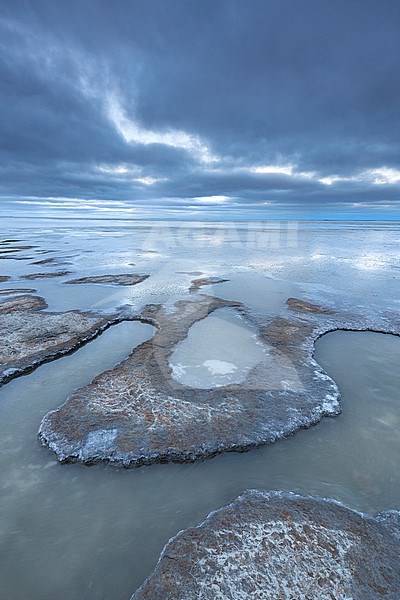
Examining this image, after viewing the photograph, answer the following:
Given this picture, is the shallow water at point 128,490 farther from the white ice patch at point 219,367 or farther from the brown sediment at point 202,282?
the brown sediment at point 202,282

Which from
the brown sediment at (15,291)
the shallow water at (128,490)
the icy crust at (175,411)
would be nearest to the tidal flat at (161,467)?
the shallow water at (128,490)

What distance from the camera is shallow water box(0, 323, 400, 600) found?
9.46 feet

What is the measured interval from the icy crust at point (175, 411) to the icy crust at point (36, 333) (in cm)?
171

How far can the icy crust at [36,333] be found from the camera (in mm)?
6406

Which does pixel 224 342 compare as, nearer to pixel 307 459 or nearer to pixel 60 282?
pixel 307 459

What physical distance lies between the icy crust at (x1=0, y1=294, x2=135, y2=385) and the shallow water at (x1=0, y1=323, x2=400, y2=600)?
3.79 feet

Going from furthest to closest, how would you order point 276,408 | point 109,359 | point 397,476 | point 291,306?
1. point 291,306
2. point 109,359
3. point 276,408
4. point 397,476

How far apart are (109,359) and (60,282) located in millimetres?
8453

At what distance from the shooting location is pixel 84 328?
814 centimetres

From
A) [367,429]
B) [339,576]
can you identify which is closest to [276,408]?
[367,429]

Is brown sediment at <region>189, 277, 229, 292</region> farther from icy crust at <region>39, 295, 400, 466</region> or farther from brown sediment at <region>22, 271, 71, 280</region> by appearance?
brown sediment at <region>22, 271, 71, 280</region>

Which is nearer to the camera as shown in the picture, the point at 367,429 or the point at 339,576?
the point at 339,576

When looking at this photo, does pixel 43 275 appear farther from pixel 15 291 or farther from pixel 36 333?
pixel 36 333

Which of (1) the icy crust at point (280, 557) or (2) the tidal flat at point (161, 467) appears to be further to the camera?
(2) the tidal flat at point (161, 467)
